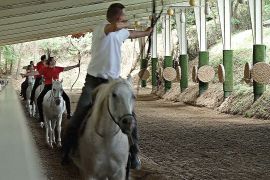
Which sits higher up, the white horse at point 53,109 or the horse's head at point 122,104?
the horse's head at point 122,104

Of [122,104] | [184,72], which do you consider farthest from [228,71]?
[122,104]

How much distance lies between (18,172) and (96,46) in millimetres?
2545

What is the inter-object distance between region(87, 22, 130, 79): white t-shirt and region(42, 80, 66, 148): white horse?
5027mm

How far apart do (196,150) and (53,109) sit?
296cm

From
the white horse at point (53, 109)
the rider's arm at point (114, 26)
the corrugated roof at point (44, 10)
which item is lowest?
the white horse at point (53, 109)

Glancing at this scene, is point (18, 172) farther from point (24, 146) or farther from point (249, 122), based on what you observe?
point (249, 122)

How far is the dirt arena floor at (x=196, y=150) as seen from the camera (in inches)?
256

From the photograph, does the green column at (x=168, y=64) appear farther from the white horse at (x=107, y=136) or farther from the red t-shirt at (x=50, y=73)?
the white horse at (x=107, y=136)

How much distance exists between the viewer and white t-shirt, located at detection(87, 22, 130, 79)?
4535 millimetres

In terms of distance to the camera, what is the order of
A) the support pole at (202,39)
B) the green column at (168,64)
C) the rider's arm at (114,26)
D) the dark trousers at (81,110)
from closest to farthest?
the rider's arm at (114,26)
the dark trousers at (81,110)
the support pole at (202,39)
the green column at (168,64)

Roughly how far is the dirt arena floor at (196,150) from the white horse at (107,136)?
188 cm

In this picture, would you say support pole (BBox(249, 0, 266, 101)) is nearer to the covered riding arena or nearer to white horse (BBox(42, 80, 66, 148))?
the covered riding arena

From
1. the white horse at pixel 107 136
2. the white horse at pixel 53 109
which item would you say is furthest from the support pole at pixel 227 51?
the white horse at pixel 107 136

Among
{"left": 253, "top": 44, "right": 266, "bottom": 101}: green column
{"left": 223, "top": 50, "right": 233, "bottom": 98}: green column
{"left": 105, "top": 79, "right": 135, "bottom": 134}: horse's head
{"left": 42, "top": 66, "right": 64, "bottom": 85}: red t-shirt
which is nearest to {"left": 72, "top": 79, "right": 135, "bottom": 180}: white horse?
{"left": 105, "top": 79, "right": 135, "bottom": 134}: horse's head
